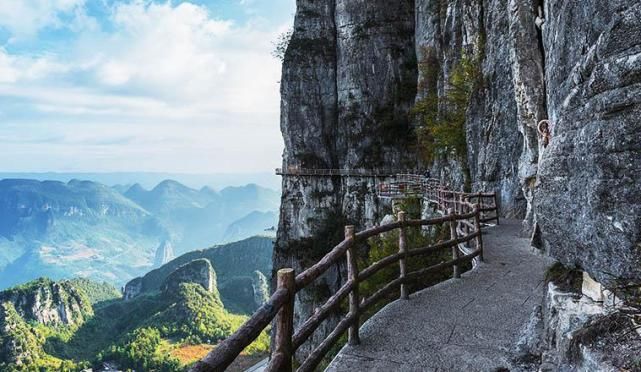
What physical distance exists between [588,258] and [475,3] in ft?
77.2

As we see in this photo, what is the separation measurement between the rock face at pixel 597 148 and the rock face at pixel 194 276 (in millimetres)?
123745

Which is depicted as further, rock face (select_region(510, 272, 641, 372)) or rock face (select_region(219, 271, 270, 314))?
rock face (select_region(219, 271, 270, 314))

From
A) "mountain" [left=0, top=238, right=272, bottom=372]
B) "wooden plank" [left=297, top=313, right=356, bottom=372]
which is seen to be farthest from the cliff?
"mountain" [left=0, top=238, right=272, bottom=372]

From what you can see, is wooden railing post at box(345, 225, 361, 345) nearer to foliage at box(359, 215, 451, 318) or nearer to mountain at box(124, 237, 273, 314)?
foliage at box(359, 215, 451, 318)

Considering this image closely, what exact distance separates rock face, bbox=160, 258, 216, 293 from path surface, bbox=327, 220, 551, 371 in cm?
11985

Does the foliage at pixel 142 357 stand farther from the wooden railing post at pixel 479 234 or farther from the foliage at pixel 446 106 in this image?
the wooden railing post at pixel 479 234

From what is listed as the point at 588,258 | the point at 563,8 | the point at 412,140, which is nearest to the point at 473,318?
the point at 588,258

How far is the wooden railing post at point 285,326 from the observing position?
3.46 m

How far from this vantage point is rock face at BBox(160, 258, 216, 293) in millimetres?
119812

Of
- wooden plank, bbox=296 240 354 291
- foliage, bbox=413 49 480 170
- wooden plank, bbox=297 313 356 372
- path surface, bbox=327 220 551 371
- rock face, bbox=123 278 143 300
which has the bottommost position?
rock face, bbox=123 278 143 300

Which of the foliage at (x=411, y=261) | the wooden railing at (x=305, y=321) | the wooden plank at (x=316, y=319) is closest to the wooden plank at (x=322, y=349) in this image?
the wooden railing at (x=305, y=321)

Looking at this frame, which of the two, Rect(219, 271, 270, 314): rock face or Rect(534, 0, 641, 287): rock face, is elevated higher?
Rect(534, 0, 641, 287): rock face

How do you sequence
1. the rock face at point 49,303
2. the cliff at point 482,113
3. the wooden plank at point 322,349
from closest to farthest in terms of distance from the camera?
the cliff at point 482,113 < the wooden plank at point 322,349 < the rock face at point 49,303

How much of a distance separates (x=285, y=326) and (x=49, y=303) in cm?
14160
